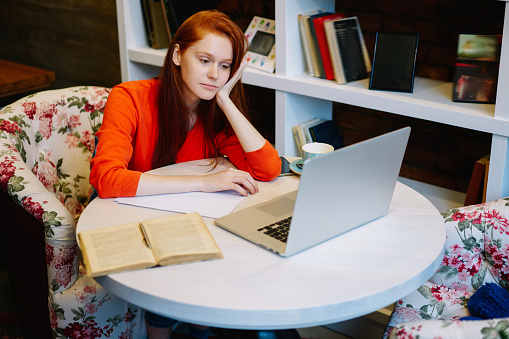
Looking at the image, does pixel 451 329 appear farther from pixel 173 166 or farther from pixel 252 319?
pixel 173 166

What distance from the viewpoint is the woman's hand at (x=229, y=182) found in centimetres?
161

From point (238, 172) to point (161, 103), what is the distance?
37 cm

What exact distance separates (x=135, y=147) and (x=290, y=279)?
33.1 inches

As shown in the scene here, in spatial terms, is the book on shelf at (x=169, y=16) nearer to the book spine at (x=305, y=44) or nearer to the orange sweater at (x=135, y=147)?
the book spine at (x=305, y=44)

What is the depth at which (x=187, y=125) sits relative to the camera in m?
1.91

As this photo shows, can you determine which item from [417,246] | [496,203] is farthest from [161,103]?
[496,203]

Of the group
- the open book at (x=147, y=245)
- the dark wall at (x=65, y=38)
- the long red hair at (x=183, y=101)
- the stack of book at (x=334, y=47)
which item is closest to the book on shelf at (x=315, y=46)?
the stack of book at (x=334, y=47)

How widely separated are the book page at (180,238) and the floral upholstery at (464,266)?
23.2 inches

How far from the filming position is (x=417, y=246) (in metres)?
1.37

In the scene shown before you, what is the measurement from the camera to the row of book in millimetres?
2367

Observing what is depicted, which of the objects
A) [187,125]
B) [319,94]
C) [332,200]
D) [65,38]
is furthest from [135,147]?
[65,38]

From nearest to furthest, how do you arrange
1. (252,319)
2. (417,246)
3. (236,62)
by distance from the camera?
(252,319) → (417,246) → (236,62)

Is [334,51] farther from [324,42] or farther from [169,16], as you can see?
[169,16]

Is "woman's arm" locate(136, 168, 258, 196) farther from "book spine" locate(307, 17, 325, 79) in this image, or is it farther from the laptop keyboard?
"book spine" locate(307, 17, 325, 79)
